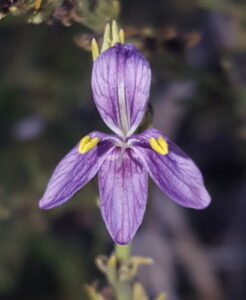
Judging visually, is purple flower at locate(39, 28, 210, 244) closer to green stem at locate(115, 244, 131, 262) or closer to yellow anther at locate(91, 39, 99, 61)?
yellow anther at locate(91, 39, 99, 61)

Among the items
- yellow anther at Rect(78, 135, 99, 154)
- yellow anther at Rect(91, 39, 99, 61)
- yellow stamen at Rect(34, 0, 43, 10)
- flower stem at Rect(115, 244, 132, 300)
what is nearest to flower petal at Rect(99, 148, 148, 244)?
yellow anther at Rect(78, 135, 99, 154)

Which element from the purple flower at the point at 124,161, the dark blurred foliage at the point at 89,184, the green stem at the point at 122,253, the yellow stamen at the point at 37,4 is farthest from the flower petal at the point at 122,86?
the dark blurred foliage at the point at 89,184

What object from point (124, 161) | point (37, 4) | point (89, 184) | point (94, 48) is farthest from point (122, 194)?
point (89, 184)

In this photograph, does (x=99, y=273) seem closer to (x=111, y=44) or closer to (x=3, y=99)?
(x=3, y=99)

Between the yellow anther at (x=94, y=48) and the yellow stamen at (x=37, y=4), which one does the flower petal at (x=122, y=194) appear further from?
the yellow stamen at (x=37, y=4)

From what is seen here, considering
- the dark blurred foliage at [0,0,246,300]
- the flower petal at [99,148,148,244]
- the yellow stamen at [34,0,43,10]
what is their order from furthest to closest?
1. the dark blurred foliage at [0,0,246,300]
2. the yellow stamen at [34,0,43,10]
3. the flower petal at [99,148,148,244]

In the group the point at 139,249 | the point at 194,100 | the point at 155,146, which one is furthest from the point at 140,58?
the point at 139,249

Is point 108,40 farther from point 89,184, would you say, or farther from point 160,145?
point 89,184
